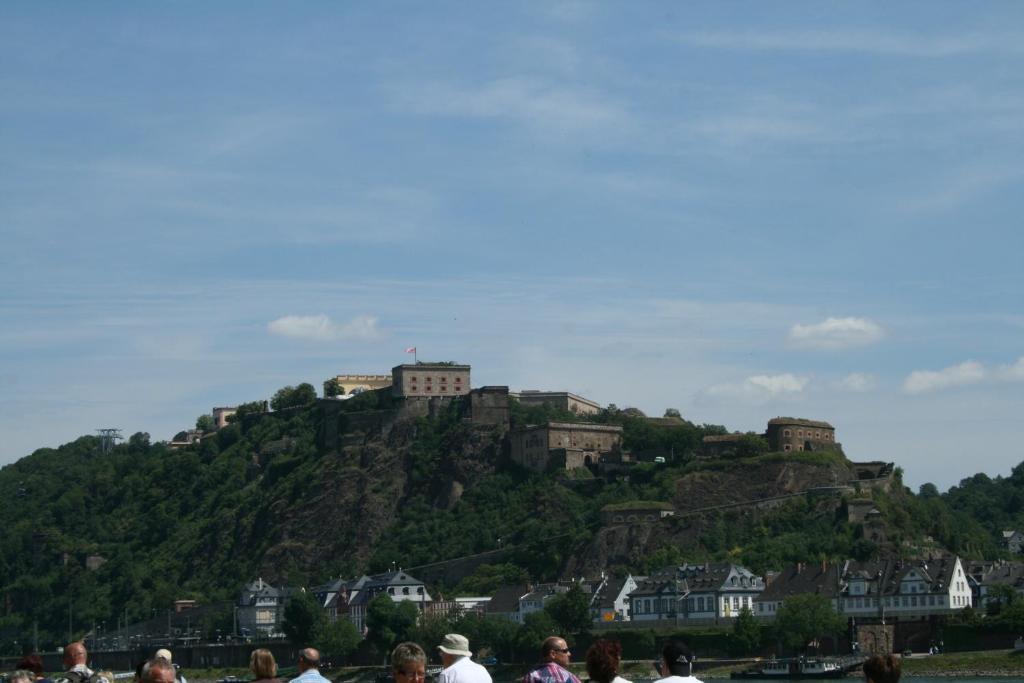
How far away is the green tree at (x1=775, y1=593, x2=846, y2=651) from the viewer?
261ft

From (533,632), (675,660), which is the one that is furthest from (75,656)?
(533,632)

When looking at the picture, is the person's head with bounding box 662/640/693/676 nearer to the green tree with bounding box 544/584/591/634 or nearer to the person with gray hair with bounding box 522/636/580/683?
the person with gray hair with bounding box 522/636/580/683

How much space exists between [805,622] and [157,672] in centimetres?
7041

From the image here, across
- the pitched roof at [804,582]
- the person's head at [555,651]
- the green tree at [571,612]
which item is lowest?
the person's head at [555,651]

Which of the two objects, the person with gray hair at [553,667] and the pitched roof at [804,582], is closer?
the person with gray hair at [553,667]

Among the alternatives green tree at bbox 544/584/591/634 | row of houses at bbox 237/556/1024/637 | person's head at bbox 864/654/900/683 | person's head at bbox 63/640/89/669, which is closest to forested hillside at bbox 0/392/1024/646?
row of houses at bbox 237/556/1024/637

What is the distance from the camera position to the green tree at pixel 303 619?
98.5m

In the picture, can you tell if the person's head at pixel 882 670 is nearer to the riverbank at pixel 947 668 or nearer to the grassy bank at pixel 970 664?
the riverbank at pixel 947 668

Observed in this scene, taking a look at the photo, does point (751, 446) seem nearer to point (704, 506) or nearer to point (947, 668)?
point (704, 506)

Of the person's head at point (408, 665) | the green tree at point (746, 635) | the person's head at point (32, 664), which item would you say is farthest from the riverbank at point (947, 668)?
the person's head at point (408, 665)

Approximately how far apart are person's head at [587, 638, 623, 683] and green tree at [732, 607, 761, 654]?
72.1 metres

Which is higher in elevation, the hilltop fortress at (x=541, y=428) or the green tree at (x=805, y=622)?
the hilltop fortress at (x=541, y=428)

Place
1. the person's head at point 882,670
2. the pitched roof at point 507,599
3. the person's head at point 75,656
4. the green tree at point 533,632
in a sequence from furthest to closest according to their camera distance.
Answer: the pitched roof at point 507,599 → the green tree at point 533,632 → the person's head at point 75,656 → the person's head at point 882,670

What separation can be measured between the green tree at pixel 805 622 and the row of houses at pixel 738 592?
3.59 metres
